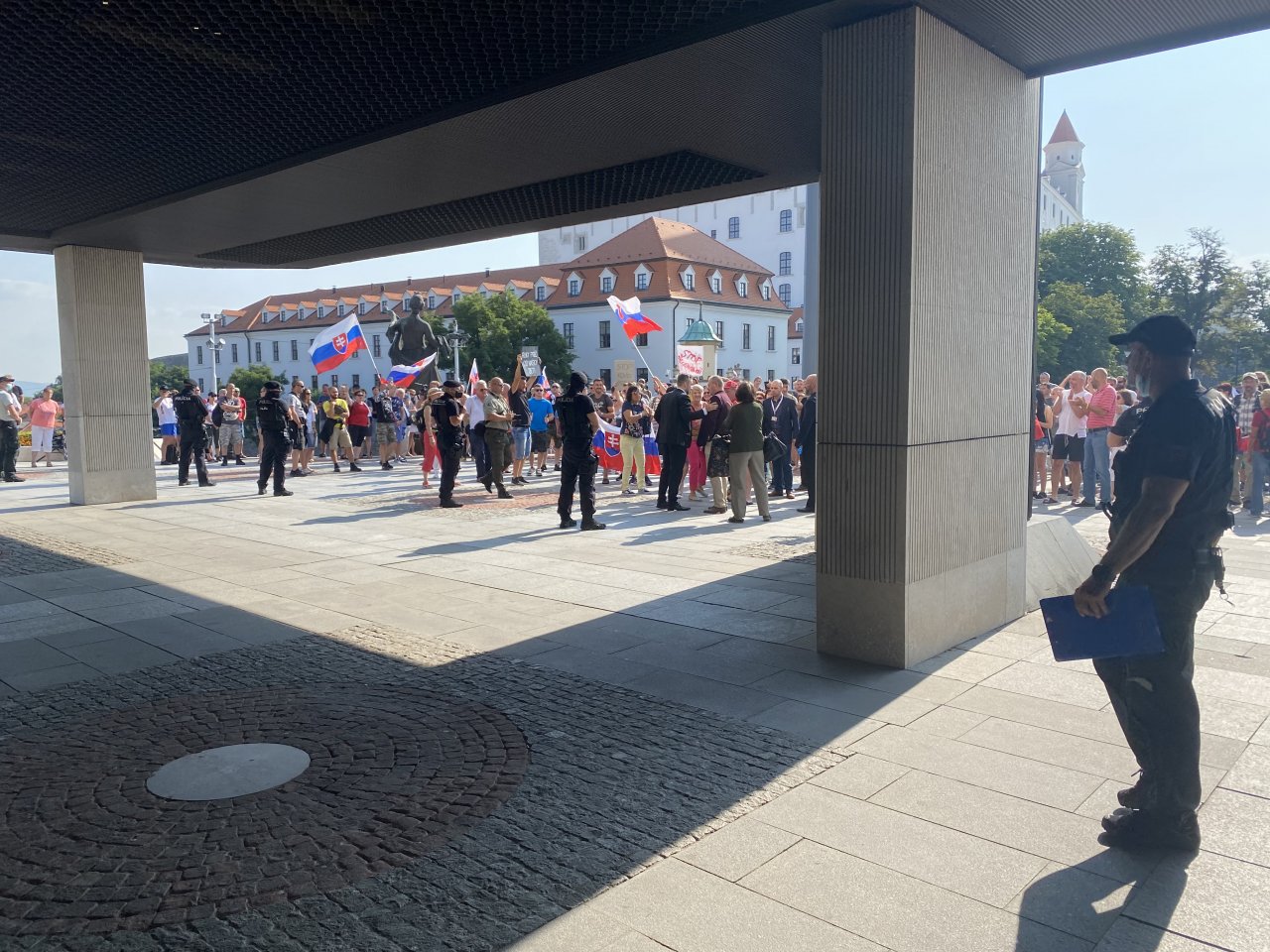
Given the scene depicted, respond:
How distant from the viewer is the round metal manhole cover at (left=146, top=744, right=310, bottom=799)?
4070mm

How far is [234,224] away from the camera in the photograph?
38.8ft

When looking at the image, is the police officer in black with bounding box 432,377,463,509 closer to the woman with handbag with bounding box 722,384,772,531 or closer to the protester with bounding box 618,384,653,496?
the protester with bounding box 618,384,653,496

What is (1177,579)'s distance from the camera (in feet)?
11.6

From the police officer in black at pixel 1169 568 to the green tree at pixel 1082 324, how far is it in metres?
70.6

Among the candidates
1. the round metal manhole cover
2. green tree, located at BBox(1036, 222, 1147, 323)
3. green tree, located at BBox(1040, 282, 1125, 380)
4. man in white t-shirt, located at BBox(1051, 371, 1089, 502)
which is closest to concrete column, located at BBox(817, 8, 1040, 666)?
the round metal manhole cover

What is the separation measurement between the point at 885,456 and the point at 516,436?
502 inches

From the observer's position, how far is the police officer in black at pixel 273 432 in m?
15.8

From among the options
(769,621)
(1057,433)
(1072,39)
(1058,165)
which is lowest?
(769,621)

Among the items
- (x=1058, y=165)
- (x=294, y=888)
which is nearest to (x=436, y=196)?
(x=294, y=888)

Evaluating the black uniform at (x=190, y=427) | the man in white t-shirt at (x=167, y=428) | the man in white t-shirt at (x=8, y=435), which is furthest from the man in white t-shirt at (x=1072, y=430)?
the man in white t-shirt at (x=167, y=428)

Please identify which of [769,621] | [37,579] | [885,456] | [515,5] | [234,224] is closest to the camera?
[515,5]

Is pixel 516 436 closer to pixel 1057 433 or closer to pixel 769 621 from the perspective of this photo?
pixel 1057 433

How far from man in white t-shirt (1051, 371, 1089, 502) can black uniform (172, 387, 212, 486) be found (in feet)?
47.4

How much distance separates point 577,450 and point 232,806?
8098 mm
